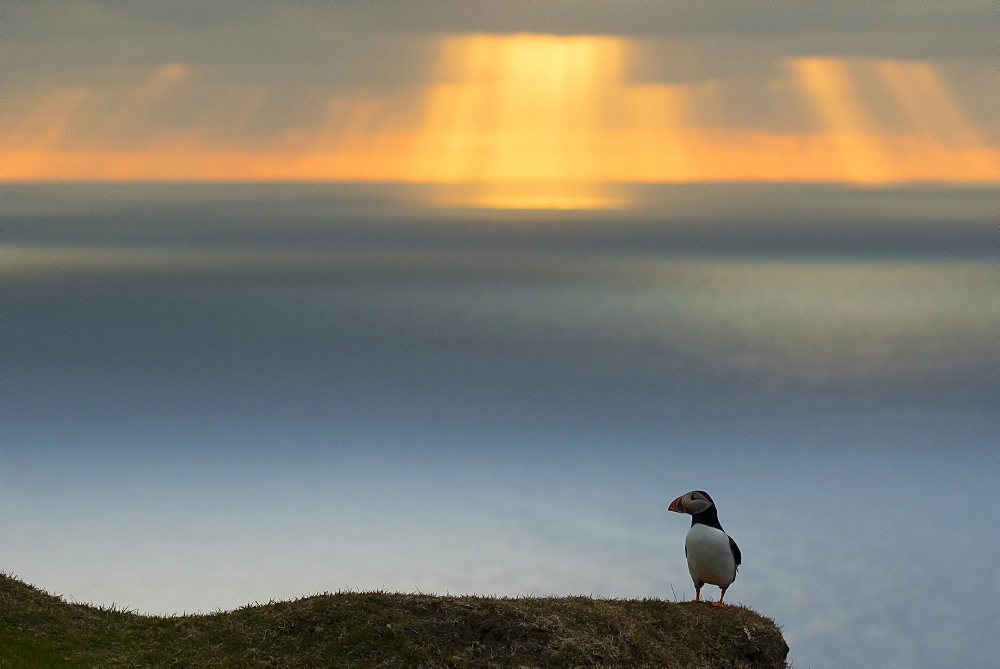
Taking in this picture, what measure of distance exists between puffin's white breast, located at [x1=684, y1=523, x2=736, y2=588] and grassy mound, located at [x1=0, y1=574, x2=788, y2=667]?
1149 millimetres

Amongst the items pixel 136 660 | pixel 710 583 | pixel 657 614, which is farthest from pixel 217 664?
pixel 710 583

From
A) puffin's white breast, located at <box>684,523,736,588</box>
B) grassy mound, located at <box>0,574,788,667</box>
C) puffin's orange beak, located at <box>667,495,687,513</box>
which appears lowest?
grassy mound, located at <box>0,574,788,667</box>

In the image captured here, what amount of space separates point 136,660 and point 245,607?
120 inches

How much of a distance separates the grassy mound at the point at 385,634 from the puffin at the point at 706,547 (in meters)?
1.20

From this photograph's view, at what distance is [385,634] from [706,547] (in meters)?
8.32

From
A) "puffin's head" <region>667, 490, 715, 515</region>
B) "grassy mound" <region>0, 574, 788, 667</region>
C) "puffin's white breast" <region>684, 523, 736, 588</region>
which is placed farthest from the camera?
"puffin's head" <region>667, 490, 715, 515</region>

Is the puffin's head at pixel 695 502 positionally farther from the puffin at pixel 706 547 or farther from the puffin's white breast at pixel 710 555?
the puffin's white breast at pixel 710 555

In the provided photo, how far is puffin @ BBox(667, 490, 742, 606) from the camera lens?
87.9 feet

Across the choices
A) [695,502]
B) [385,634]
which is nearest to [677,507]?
[695,502]

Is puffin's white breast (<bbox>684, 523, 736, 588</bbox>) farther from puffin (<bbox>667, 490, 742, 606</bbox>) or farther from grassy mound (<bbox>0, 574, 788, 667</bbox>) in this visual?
grassy mound (<bbox>0, 574, 788, 667</bbox>)

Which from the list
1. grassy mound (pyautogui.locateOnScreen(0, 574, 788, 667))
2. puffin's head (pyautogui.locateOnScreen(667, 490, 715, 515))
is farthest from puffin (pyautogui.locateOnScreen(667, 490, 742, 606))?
grassy mound (pyautogui.locateOnScreen(0, 574, 788, 667))

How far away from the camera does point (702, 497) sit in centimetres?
2752

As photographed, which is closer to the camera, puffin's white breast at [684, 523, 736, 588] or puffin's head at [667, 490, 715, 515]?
puffin's white breast at [684, 523, 736, 588]

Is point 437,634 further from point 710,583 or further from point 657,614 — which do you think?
point 710,583
